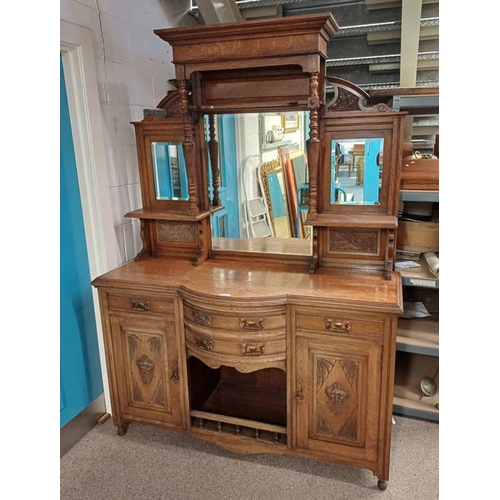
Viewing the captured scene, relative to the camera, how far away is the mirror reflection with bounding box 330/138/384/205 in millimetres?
1861

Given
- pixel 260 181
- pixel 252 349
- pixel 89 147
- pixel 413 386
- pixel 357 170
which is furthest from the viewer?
pixel 413 386

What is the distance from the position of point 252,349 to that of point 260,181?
0.83 metres

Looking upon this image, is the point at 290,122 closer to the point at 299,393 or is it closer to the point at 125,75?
the point at 125,75

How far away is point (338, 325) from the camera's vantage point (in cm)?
167

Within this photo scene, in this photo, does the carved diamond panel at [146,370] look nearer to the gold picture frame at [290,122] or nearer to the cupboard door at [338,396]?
the cupboard door at [338,396]

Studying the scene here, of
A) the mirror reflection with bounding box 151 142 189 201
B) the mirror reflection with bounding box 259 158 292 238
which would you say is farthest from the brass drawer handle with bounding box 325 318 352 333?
the mirror reflection with bounding box 151 142 189 201

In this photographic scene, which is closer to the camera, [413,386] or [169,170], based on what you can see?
[169,170]

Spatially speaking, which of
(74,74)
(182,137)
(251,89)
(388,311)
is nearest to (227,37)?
(251,89)

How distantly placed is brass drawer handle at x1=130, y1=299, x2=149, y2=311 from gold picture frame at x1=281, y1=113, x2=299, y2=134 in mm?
1031

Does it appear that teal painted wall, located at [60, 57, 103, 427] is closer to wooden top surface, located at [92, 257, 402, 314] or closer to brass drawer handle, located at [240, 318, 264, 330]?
wooden top surface, located at [92, 257, 402, 314]

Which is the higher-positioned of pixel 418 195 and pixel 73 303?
pixel 418 195

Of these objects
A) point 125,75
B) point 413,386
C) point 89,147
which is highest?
point 125,75

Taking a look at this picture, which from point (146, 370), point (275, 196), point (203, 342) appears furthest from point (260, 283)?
point (146, 370)

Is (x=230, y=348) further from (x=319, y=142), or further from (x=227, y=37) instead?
(x=227, y=37)
